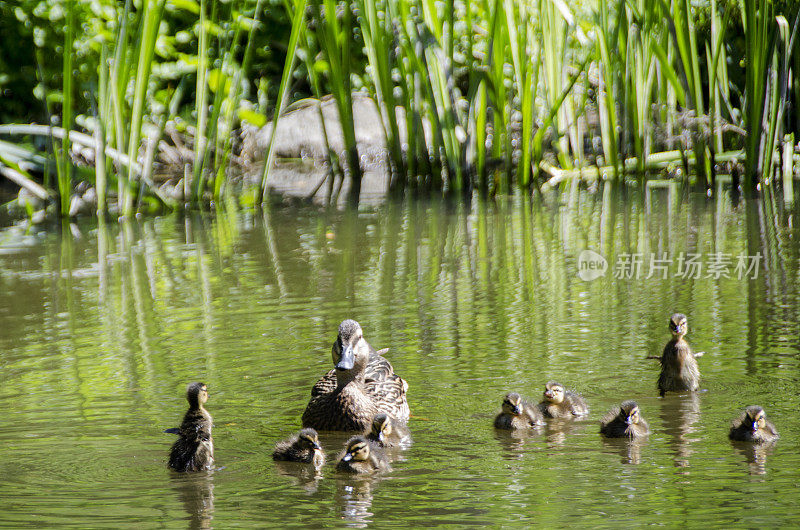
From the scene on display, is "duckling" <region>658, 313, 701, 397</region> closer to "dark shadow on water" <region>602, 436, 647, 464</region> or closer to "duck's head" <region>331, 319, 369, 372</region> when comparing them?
"dark shadow on water" <region>602, 436, 647, 464</region>

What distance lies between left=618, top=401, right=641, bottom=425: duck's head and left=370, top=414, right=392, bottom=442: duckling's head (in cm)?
83

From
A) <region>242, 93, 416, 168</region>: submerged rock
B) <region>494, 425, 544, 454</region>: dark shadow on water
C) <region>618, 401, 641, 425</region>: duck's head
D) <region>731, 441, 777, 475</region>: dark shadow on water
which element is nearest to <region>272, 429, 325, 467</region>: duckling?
<region>494, 425, 544, 454</region>: dark shadow on water

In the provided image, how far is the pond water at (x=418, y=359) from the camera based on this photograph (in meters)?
3.45

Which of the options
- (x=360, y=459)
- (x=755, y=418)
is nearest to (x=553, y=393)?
(x=755, y=418)

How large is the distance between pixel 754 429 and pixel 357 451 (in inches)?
52.4

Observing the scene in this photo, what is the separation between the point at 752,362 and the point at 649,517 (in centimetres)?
188

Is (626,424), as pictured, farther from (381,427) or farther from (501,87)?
(501,87)

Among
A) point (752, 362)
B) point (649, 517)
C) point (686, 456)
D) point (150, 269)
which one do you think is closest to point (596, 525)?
point (649, 517)

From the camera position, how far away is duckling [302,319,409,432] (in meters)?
4.49

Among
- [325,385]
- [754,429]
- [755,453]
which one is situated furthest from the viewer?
[325,385]

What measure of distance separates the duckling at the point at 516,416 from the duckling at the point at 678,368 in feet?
2.06

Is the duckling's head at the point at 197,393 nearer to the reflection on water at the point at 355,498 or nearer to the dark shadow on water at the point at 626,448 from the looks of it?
the reflection on water at the point at 355,498

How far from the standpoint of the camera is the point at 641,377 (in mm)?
4824

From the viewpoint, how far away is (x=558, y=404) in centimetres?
434
